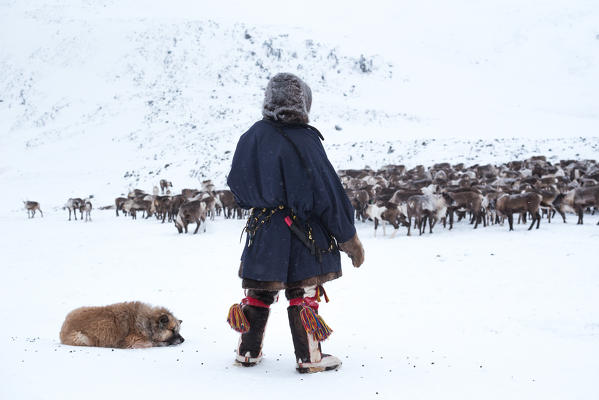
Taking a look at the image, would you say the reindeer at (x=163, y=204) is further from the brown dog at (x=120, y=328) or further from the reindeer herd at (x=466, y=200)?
the brown dog at (x=120, y=328)

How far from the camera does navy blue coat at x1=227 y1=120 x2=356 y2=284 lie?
3.16 meters

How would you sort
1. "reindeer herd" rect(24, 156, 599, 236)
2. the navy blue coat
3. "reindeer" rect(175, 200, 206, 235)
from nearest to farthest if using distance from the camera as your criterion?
1. the navy blue coat
2. "reindeer herd" rect(24, 156, 599, 236)
3. "reindeer" rect(175, 200, 206, 235)

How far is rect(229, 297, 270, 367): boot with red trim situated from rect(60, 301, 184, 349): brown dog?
1236mm

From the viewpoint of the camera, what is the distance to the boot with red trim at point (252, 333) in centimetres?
334

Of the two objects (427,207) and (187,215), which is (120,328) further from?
(187,215)

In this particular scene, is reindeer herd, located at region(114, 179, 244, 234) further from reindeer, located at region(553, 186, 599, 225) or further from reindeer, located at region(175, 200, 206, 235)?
reindeer, located at region(553, 186, 599, 225)

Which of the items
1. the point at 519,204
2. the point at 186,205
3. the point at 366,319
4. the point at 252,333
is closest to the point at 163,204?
the point at 186,205

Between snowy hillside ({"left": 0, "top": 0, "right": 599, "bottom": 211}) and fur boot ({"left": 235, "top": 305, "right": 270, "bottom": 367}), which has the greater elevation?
snowy hillside ({"left": 0, "top": 0, "right": 599, "bottom": 211})

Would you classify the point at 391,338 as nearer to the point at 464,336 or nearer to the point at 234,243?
the point at 464,336

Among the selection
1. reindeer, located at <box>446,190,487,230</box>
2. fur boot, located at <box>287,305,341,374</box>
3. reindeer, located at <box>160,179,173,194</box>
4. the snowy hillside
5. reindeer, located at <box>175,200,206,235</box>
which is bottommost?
fur boot, located at <box>287,305,341,374</box>

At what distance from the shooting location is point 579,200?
12422mm

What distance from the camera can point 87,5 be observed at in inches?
2596

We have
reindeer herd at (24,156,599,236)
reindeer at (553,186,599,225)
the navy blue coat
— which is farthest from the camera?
reindeer herd at (24,156,599,236)

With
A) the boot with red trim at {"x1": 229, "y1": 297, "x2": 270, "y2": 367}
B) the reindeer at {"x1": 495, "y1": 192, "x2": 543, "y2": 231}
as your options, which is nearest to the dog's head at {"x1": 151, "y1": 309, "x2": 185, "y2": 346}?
the boot with red trim at {"x1": 229, "y1": 297, "x2": 270, "y2": 367}
